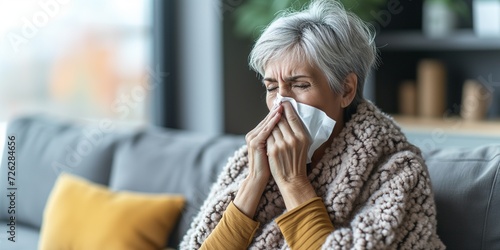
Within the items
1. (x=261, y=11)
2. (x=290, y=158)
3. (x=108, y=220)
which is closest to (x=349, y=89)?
(x=290, y=158)

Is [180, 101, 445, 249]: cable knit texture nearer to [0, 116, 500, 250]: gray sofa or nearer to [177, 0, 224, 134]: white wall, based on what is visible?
[0, 116, 500, 250]: gray sofa

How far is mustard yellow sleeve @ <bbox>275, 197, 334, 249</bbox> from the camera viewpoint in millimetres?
1547

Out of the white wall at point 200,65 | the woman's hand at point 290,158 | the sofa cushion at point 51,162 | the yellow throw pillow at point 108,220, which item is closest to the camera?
the woman's hand at point 290,158

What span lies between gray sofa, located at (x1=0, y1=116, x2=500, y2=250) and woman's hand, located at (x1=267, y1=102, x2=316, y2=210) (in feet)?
1.21

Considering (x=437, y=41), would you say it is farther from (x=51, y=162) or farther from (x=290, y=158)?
(x=290, y=158)

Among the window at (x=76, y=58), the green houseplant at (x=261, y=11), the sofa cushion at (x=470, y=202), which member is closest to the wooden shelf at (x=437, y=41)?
the green houseplant at (x=261, y=11)

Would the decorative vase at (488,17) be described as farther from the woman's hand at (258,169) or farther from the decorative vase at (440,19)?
the woman's hand at (258,169)

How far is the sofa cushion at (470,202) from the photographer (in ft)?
5.57

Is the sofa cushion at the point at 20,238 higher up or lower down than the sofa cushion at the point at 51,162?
lower down

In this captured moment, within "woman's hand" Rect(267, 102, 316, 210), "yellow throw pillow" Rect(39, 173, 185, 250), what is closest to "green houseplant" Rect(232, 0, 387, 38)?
"yellow throw pillow" Rect(39, 173, 185, 250)

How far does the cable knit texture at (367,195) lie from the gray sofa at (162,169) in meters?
0.15

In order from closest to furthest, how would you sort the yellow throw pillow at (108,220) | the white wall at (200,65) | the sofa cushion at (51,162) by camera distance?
the yellow throw pillow at (108,220) → the sofa cushion at (51,162) → the white wall at (200,65)

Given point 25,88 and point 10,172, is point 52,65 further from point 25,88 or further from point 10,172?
point 10,172

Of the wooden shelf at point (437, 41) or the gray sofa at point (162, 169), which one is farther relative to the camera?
the wooden shelf at point (437, 41)
